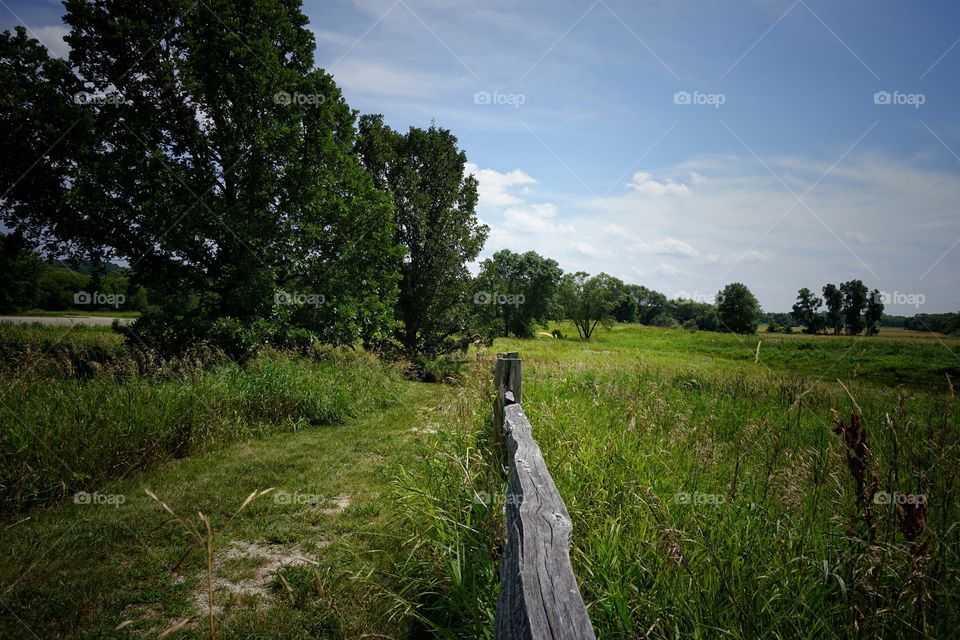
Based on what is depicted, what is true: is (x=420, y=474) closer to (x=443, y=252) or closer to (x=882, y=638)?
(x=882, y=638)

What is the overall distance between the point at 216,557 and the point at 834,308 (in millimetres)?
65870

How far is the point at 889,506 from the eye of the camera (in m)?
2.76

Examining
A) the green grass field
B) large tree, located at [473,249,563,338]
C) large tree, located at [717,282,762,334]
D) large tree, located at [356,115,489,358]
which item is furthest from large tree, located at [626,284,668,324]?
the green grass field

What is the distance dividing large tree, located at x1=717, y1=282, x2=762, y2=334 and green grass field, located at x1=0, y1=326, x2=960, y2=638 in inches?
2464

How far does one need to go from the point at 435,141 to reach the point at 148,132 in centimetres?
962

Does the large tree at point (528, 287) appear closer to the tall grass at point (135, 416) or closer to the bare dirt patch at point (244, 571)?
the tall grass at point (135, 416)

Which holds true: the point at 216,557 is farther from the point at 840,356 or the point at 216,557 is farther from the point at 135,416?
the point at 840,356

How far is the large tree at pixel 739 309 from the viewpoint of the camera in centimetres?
6184

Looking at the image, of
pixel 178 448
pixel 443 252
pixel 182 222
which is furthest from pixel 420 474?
pixel 443 252

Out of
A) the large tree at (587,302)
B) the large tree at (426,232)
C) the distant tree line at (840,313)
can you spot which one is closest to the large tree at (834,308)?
the distant tree line at (840,313)

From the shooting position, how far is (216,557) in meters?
4.16

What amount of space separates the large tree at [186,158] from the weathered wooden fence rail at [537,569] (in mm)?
10146

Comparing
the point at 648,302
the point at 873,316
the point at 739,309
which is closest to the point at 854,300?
the point at 873,316

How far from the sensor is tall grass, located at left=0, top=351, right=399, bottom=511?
16.8ft
